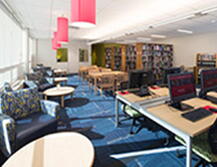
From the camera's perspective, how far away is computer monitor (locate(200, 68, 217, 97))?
2.19m

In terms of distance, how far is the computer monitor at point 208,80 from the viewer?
219 centimetres

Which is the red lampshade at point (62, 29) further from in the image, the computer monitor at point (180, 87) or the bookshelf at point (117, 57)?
the bookshelf at point (117, 57)

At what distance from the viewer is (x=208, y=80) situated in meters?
2.23

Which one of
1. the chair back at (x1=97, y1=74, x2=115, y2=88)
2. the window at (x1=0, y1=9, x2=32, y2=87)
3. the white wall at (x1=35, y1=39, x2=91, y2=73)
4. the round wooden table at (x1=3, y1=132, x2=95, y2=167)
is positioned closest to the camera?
the round wooden table at (x1=3, y1=132, x2=95, y2=167)

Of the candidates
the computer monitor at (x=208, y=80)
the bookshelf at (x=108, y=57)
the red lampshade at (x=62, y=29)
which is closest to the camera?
the computer monitor at (x=208, y=80)

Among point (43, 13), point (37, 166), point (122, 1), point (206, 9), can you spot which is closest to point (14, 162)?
point (37, 166)

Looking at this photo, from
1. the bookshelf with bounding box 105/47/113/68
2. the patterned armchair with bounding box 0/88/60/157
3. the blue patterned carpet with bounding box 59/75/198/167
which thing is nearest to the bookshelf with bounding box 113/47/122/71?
the bookshelf with bounding box 105/47/113/68

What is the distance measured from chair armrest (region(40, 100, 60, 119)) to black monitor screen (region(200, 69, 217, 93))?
246 cm

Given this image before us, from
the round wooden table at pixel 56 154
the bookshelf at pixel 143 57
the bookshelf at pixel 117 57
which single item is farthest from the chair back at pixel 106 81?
the bookshelf at pixel 117 57

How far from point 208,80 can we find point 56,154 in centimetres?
241

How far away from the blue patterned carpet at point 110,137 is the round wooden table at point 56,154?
837 mm

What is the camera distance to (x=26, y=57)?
6.17 meters

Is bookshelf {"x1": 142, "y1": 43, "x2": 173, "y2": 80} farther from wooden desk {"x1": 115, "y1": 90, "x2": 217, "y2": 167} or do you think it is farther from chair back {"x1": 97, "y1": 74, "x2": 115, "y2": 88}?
wooden desk {"x1": 115, "y1": 90, "x2": 217, "y2": 167}

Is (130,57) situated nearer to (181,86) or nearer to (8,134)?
(181,86)
